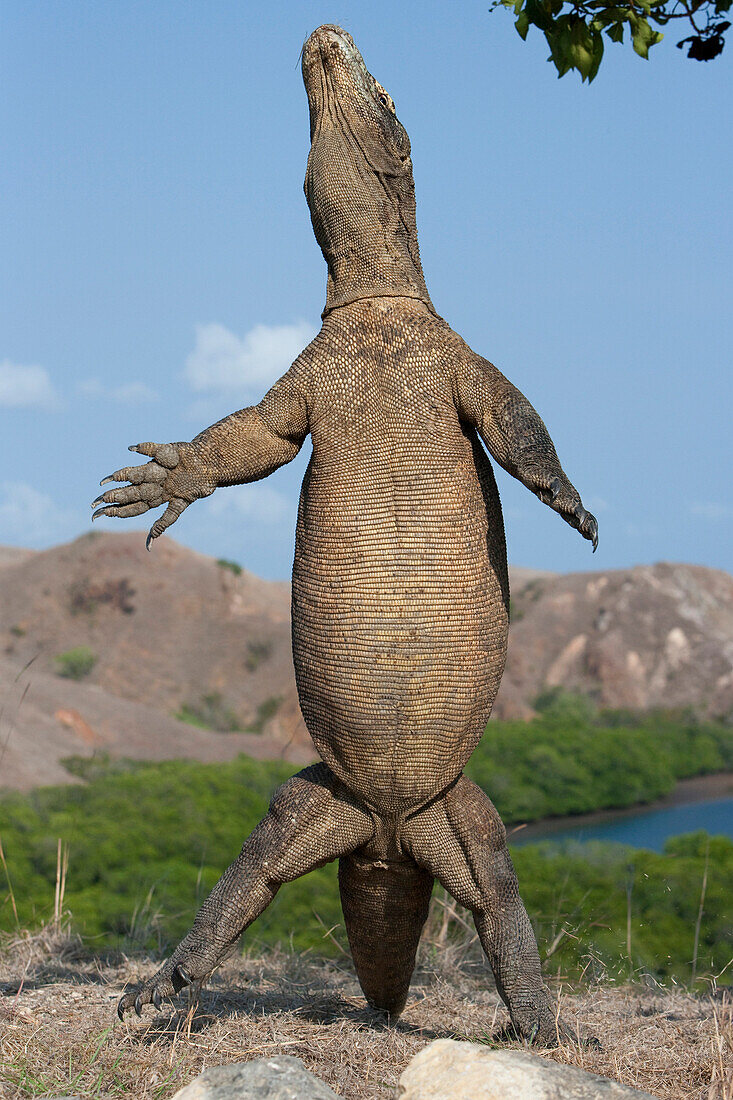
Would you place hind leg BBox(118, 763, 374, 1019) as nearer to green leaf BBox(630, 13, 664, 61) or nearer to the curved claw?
the curved claw

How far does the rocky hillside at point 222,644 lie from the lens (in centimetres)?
2084

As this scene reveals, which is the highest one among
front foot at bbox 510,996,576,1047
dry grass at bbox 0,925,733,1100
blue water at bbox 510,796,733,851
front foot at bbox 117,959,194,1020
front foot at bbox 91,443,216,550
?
front foot at bbox 91,443,216,550

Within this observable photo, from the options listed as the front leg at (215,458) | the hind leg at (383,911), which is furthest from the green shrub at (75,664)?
the front leg at (215,458)

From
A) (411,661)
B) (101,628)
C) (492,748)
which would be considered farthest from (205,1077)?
(101,628)

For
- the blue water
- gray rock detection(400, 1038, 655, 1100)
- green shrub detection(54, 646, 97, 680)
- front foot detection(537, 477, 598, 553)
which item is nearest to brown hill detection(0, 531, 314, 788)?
green shrub detection(54, 646, 97, 680)

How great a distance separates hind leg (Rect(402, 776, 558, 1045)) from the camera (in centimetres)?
385

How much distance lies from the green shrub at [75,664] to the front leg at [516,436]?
76.8 feet

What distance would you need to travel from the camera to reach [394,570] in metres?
3.66

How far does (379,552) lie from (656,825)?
13338mm

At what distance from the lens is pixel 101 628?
27.8 metres

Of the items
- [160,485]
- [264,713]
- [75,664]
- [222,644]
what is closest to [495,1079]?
[160,485]

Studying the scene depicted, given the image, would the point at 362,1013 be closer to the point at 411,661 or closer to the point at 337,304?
the point at 411,661

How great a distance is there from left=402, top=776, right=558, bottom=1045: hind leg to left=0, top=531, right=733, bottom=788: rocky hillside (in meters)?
15.4

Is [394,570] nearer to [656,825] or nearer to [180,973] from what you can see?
[180,973]
